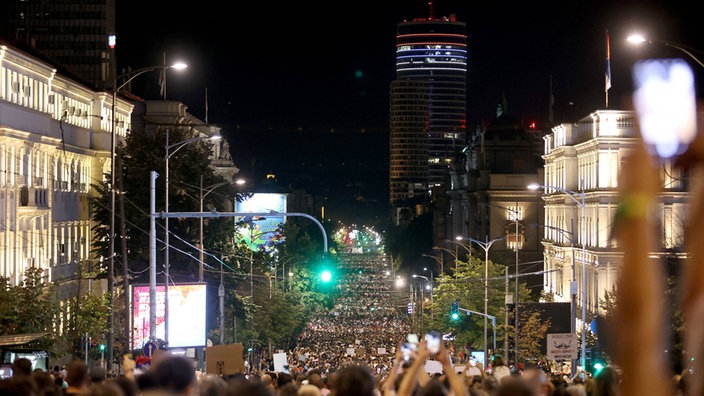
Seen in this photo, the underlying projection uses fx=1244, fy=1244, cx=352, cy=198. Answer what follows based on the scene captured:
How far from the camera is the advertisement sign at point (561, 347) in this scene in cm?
3875

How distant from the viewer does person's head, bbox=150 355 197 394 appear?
7086mm

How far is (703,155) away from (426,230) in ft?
578

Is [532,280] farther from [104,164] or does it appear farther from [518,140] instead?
[104,164]

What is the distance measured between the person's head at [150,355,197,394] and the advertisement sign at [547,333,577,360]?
32.4m

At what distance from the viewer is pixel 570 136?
89.1m

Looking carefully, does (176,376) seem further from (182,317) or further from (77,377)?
(182,317)

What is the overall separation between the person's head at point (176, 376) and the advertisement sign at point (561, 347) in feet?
106

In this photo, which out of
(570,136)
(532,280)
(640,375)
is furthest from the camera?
(532,280)

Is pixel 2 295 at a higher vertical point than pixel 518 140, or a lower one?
lower

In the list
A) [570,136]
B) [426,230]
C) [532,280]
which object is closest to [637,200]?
[570,136]

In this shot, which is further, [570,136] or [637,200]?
[570,136]

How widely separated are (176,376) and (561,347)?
32.9 meters

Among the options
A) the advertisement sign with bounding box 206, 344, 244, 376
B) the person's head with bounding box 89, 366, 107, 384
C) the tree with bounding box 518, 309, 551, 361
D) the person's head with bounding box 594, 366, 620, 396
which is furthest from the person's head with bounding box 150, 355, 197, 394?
the tree with bounding box 518, 309, 551, 361

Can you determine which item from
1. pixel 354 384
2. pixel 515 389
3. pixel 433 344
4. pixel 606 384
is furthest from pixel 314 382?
pixel 515 389
